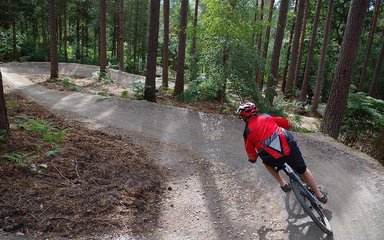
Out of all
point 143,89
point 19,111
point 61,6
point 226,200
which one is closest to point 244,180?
point 226,200

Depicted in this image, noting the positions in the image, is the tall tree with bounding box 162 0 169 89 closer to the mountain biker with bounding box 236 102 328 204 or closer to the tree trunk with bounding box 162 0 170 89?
the tree trunk with bounding box 162 0 170 89

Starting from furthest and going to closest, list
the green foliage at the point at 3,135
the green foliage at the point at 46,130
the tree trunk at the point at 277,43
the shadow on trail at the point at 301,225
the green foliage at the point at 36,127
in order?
the tree trunk at the point at 277,43 < the green foliage at the point at 36,127 < the green foliage at the point at 46,130 < the green foliage at the point at 3,135 < the shadow on trail at the point at 301,225

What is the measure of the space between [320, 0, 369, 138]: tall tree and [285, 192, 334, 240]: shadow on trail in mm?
5026

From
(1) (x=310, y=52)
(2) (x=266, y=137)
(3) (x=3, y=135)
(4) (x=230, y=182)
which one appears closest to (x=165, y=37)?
(1) (x=310, y=52)

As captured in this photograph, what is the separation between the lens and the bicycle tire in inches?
197

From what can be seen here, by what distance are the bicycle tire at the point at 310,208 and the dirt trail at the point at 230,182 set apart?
0.60ft

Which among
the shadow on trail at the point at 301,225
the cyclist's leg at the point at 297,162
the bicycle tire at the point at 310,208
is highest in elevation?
the cyclist's leg at the point at 297,162

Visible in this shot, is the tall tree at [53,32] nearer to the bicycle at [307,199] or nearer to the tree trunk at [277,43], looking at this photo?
the tree trunk at [277,43]

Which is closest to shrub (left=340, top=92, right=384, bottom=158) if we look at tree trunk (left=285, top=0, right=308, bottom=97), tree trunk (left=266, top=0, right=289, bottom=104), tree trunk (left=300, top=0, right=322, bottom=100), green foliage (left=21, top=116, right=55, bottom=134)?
tree trunk (left=266, top=0, right=289, bottom=104)

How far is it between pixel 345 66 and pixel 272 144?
609cm

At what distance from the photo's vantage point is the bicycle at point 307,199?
504 centimetres

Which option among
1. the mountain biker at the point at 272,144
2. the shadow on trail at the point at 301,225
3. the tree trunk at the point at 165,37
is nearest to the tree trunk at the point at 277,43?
the tree trunk at the point at 165,37

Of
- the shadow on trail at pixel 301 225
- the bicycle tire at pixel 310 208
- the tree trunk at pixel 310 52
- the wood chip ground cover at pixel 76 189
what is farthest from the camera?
the tree trunk at pixel 310 52

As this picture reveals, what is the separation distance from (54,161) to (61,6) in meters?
28.3
